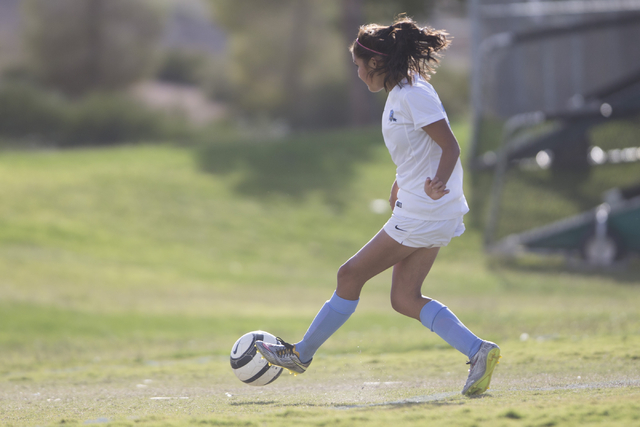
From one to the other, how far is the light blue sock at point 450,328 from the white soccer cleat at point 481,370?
65 millimetres

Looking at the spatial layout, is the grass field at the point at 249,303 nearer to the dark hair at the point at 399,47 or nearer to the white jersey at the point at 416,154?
the white jersey at the point at 416,154

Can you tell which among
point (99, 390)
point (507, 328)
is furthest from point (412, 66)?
point (507, 328)

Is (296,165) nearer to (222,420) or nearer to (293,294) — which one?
(293,294)

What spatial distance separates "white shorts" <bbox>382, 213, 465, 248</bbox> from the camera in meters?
4.11

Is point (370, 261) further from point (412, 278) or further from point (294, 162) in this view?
point (294, 162)

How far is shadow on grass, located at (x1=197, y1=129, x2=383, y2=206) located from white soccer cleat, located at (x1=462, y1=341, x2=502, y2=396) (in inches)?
652

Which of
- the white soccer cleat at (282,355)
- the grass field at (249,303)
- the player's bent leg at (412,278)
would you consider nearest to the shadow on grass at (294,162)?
the grass field at (249,303)

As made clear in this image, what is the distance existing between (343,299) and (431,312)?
552mm

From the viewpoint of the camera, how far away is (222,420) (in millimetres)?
3434

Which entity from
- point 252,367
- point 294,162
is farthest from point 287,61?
point 252,367

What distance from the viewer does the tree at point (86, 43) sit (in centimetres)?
3459

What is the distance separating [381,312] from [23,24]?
2986 centimetres

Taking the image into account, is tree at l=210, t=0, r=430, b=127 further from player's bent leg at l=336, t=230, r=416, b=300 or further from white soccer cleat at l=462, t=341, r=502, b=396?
white soccer cleat at l=462, t=341, r=502, b=396

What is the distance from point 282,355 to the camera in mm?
4562
